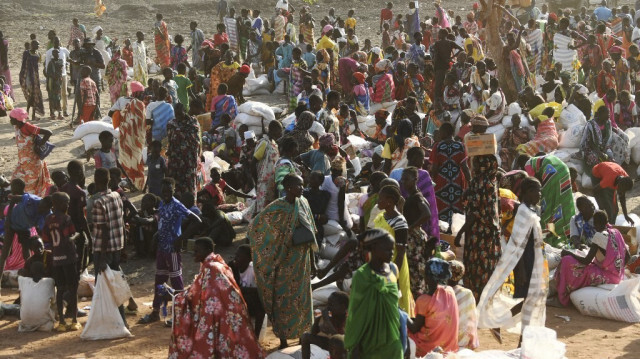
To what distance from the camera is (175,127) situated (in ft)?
33.2

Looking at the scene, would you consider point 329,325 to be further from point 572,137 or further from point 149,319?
point 572,137

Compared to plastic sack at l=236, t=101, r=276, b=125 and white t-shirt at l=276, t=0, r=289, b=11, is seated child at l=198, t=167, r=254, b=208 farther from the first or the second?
white t-shirt at l=276, t=0, r=289, b=11

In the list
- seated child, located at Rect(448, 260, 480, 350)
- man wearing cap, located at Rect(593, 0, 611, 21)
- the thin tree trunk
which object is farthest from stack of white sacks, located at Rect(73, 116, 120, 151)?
man wearing cap, located at Rect(593, 0, 611, 21)

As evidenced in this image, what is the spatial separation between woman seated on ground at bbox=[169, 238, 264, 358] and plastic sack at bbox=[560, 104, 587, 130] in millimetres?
7666

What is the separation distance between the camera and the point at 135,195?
458 inches

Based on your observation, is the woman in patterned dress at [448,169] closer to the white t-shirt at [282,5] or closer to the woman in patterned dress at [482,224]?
the woman in patterned dress at [482,224]

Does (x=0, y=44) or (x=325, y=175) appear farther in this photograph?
(x=0, y=44)

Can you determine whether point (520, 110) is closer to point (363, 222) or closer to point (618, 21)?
point (363, 222)

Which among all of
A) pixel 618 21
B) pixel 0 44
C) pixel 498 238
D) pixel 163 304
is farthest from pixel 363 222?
pixel 618 21

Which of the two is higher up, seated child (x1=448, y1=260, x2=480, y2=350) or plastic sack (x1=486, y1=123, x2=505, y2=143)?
plastic sack (x1=486, y1=123, x2=505, y2=143)

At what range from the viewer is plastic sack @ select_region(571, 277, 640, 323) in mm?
7793

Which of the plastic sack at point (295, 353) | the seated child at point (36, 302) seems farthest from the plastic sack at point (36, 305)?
the plastic sack at point (295, 353)

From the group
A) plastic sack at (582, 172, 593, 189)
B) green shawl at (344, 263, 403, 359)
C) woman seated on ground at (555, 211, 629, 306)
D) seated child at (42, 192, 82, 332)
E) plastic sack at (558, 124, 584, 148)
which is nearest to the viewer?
green shawl at (344, 263, 403, 359)

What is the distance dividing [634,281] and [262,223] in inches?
124
